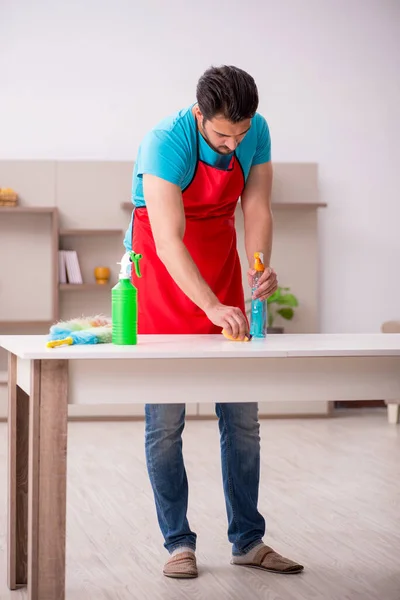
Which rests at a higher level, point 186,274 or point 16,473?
point 186,274

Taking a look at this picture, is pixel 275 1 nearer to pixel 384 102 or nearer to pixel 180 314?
pixel 384 102

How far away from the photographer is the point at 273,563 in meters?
2.35

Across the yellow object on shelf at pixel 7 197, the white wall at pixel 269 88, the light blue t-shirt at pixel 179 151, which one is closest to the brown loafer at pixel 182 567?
the light blue t-shirt at pixel 179 151

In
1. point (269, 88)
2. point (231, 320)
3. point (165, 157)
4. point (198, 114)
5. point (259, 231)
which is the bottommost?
point (231, 320)

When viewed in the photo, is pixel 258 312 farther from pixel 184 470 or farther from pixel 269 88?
pixel 269 88

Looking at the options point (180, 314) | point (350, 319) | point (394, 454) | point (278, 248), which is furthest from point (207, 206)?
point (350, 319)

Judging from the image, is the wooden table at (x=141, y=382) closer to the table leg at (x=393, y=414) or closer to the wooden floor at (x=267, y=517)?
the wooden floor at (x=267, y=517)

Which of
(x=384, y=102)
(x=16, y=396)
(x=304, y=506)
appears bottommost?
(x=304, y=506)

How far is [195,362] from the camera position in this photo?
5.63 feet

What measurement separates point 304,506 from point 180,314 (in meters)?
1.17

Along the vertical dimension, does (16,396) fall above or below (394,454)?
above

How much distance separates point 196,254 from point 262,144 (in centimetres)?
36

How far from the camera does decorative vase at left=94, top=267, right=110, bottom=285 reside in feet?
18.0

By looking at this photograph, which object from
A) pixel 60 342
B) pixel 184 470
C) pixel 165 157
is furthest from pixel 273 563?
pixel 165 157
